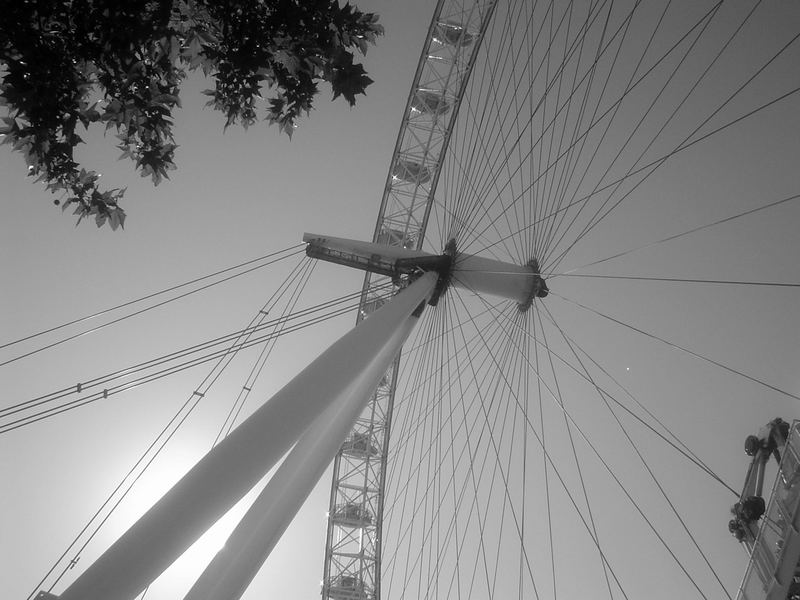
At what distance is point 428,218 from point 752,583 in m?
13.3

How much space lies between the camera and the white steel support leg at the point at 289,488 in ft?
13.1

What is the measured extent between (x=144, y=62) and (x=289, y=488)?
360 centimetres

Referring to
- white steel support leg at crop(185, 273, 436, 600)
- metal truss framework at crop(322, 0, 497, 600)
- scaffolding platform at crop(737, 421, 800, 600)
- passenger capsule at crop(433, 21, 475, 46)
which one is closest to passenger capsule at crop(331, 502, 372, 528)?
metal truss framework at crop(322, 0, 497, 600)

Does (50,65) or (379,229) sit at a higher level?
(379,229)

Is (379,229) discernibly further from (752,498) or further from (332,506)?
(752,498)

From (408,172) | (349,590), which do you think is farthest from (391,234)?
(349,590)

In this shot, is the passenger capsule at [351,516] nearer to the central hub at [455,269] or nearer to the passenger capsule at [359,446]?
the passenger capsule at [359,446]

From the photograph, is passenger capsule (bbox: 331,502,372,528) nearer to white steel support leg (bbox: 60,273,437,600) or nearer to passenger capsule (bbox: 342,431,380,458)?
passenger capsule (bbox: 342,431,380,458)

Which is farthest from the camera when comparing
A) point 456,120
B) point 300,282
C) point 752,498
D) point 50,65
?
point 456,120

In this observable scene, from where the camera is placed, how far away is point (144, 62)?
337 centimetres

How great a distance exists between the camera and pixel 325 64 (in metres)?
3.51

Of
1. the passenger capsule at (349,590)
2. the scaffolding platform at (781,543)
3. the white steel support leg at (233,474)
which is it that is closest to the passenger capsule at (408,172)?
the white steel support leg at (233,474)

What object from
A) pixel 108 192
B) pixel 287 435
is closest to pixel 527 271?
pixel 287 435

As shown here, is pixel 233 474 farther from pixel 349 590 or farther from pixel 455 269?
pixel 349 590
